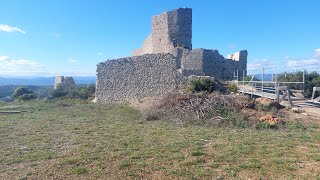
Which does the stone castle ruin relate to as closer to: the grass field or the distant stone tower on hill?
the grass field

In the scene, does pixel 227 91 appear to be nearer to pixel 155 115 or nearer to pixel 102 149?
pixel 155 115

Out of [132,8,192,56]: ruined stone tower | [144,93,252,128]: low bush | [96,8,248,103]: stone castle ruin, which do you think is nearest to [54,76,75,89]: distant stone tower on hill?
[96,8,248,103]: stone castle ruin

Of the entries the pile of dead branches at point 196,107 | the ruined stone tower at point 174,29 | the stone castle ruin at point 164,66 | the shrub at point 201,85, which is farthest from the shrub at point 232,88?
the ruined stone tower at point 174,29

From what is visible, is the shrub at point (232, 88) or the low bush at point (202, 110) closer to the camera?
the low bush at point (202, 110)

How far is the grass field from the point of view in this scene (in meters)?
6.03

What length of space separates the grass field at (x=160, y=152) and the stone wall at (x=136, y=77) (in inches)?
301

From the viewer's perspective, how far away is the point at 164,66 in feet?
62.0

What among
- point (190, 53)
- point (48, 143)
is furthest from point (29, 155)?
point (190, 53)

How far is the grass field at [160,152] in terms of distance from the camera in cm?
603

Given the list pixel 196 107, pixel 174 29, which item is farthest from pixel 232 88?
pixel 174 29

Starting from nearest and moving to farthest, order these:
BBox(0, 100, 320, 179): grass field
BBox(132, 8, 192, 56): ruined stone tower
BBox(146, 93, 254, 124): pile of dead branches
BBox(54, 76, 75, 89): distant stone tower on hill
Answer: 1. BBox(0, 100, 320, 179): grass field
2. BBox(146, 93, 254, 124): pile of dead branches
3. BBox(132, 8, 192, 56): ruined stone tower
4. BBox(54, 76, 75, 89): distant stone tower on hill

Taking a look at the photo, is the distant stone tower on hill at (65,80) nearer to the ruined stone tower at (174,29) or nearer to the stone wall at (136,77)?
the ruined stone tower at (174,29)

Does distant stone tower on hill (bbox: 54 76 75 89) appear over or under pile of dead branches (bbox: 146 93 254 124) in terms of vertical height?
over

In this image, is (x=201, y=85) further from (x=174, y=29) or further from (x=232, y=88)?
(x=174, y=29)
